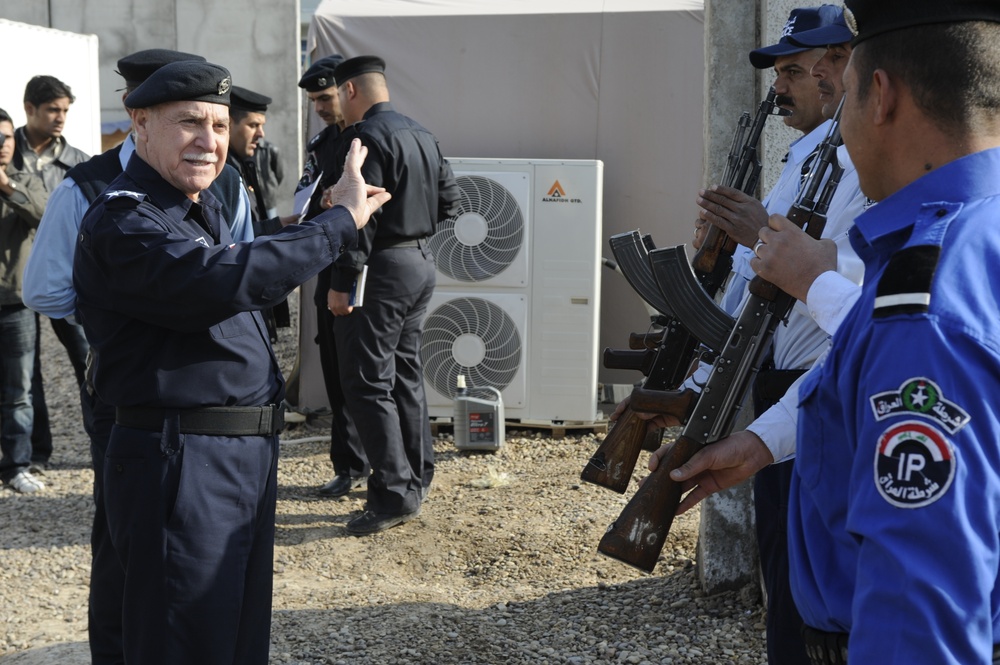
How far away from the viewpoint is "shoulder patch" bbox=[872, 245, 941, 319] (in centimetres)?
124

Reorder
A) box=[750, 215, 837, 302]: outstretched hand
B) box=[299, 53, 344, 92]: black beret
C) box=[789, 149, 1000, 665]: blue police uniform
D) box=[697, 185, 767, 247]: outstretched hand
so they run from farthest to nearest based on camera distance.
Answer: box=[299, 53, 344, 92]: black beret → box=[697, 185, 767, 247]: outstretched hand → box=[750, 215, 837, 302]: outstretched hand → box=[789, 149, 1000, 665]: blue police uniform

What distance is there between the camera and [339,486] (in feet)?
19.9

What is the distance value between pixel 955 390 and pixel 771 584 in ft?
5.31

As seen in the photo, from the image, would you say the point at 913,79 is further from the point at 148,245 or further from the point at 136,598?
the point at 136,598

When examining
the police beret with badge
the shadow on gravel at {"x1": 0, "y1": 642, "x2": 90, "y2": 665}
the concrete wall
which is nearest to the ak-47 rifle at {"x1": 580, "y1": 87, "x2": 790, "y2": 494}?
the police beret with badge

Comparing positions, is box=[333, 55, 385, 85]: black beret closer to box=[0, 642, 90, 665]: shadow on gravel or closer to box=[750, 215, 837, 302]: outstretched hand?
box=[0, 642, 90, 665]: shadow on gravel

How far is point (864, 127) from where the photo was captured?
141 cm

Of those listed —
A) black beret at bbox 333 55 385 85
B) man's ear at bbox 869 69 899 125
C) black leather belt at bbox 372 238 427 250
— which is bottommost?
black leather belt at bbox 372 238 427 250

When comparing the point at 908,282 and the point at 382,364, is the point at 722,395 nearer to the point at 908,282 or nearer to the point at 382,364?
the point at 908,282

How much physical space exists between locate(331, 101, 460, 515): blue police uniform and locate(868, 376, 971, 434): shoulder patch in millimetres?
4120

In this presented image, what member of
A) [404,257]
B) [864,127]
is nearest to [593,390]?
[404,257]

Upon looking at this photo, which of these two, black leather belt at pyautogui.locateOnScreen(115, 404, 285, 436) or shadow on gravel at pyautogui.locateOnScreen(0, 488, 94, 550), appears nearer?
black leather belt at pyautogui.locateOnScreen(115, 404, 285, 436)

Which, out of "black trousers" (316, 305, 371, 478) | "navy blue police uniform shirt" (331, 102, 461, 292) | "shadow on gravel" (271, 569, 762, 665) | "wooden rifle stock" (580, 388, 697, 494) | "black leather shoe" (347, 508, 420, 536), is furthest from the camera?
"black trousers" (316, 305, 371, 478)

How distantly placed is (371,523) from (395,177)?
1.74 meters
